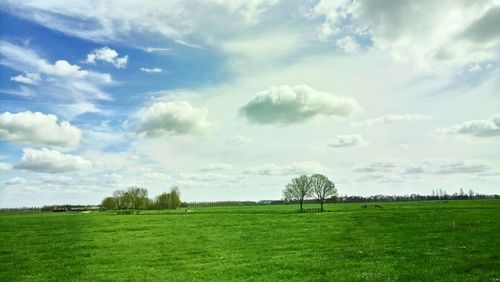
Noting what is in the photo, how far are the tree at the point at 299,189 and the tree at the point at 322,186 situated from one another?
5.27ft

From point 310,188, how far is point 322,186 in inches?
156

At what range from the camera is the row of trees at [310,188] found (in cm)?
13112

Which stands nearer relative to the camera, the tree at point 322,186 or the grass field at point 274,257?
the grass field at point 274,257

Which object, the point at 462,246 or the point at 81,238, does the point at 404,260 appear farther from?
the point at 81,238

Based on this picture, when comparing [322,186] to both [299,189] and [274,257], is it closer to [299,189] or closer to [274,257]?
[299,189]

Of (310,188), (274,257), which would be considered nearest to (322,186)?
(310,188)

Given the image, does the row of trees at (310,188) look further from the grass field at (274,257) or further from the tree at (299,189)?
the grass field at (274,257)

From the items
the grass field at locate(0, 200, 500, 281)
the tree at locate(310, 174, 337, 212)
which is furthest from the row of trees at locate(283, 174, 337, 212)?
the grass field at locate(0, 200, 500, 281)

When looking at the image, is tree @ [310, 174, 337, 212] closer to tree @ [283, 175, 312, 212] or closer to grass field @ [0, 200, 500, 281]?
tree @ [283, 175, 312, 212]

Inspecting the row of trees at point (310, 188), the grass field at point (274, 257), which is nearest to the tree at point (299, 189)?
the row of trees at point (310, 188)

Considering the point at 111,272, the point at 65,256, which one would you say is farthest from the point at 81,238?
the point at 111,272

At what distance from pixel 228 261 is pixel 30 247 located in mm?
24111

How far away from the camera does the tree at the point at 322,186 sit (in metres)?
131

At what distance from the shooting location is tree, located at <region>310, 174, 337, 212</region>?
131m
